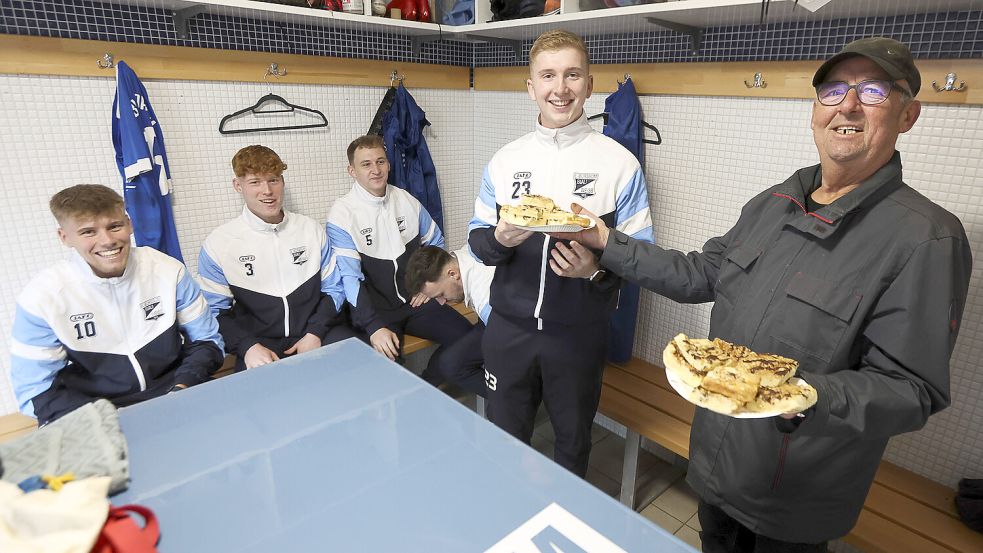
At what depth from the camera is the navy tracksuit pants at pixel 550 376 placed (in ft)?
6.25

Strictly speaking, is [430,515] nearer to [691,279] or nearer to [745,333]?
[745,333]

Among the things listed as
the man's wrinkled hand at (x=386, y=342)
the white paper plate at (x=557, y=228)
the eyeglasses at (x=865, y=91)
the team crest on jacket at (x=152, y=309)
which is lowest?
the man's wrinkled hand at (x=386, y=342)

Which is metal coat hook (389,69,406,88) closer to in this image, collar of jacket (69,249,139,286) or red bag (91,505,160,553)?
collar of jacket (69,249,139,286)

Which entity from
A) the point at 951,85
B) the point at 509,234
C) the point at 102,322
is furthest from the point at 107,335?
the point at 951,85

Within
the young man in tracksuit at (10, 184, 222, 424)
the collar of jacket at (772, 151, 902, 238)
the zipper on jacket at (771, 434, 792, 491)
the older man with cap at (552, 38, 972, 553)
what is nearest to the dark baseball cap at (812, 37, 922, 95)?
the older man with cap at (552, 38, 972, 553)

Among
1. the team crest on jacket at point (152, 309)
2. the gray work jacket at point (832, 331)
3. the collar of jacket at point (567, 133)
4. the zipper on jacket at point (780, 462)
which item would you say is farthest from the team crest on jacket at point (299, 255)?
the zipper on jacket at point (780, 462)

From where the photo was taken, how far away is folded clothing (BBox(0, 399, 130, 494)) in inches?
42.6

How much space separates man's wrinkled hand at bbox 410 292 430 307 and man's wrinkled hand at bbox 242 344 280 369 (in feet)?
2.38

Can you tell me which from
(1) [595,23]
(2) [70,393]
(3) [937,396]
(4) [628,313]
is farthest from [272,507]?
(1) [595,23]

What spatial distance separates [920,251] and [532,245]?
1030 millimetres

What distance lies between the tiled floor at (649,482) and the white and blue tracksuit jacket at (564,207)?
76cm

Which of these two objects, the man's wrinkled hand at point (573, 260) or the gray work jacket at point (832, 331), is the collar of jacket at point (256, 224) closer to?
the man's wrinkled hand at point (573, 260)

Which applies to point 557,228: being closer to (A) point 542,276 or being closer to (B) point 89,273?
(A) point 542,276

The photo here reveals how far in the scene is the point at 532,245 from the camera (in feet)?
6.09
